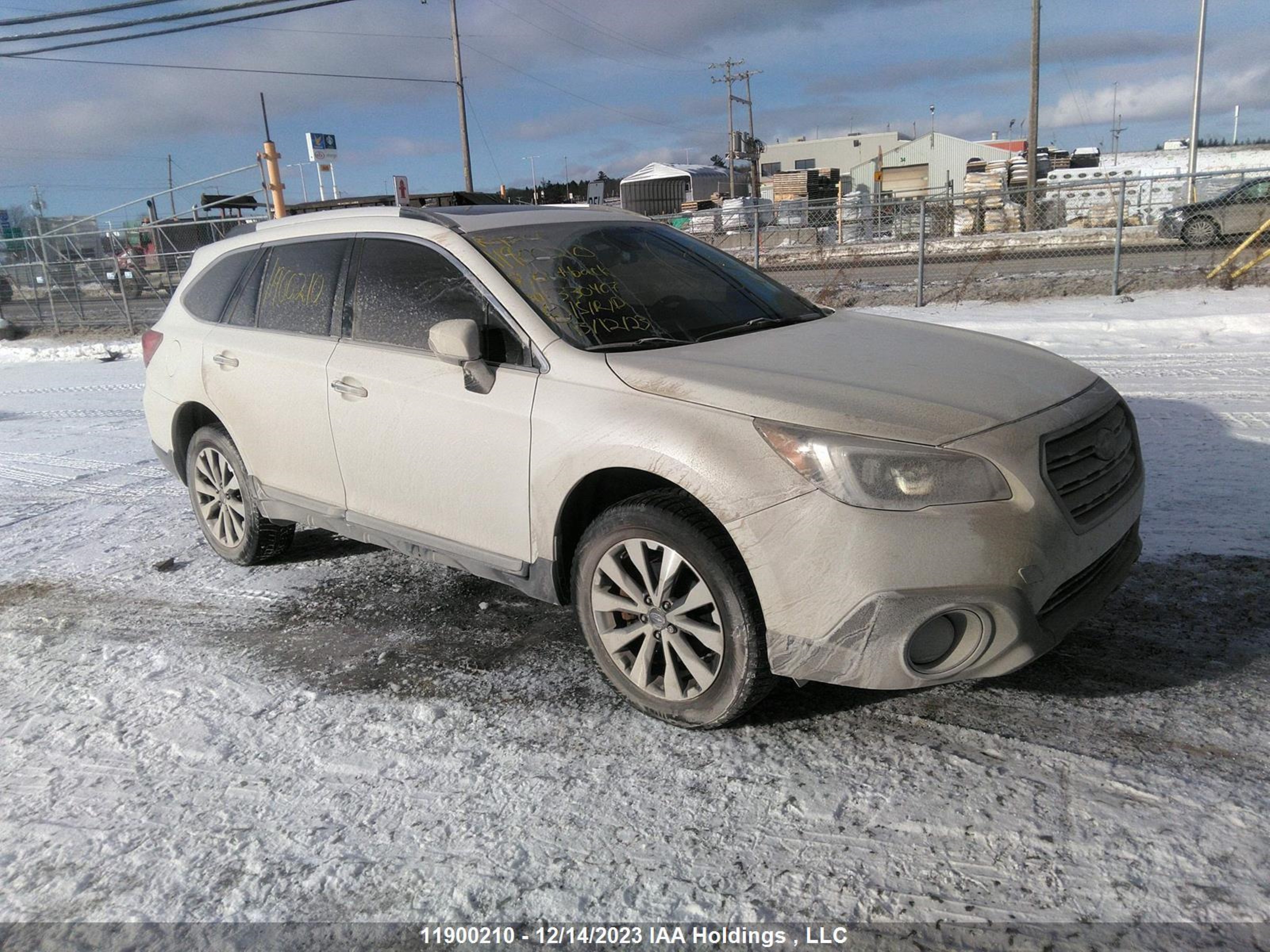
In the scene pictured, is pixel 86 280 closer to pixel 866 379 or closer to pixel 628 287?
pixel 628 287

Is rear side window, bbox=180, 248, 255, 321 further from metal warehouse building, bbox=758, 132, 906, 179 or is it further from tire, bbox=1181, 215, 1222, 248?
metal warehouse building, bbox=758, 132, 906, 179

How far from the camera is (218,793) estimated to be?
2.95 m

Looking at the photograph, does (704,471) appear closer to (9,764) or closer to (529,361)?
(529,361)

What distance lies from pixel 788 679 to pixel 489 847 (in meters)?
1.34

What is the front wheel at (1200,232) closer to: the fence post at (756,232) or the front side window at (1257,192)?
the front side window at (1257,192)

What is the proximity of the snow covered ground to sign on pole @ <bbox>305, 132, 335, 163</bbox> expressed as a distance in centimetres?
1438

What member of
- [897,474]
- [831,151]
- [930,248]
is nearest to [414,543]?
[897,474]

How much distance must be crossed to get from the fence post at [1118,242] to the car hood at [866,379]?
1095 cm

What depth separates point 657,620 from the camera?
310cm

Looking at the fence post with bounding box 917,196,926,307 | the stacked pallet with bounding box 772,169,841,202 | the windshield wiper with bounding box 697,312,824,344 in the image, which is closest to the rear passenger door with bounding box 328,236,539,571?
the windshield wiper with bounding box 697,312,824,344

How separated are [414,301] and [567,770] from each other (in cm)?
207

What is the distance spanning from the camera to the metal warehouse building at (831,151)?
7831 centimetres

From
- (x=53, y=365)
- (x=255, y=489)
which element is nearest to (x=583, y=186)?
(x=53, y=365)

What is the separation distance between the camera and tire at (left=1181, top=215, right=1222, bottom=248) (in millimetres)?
15109
